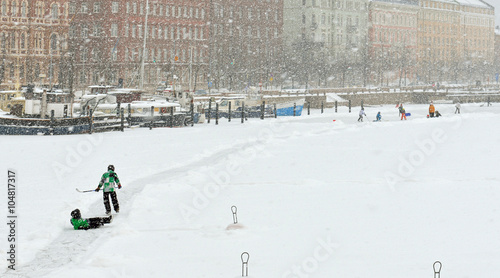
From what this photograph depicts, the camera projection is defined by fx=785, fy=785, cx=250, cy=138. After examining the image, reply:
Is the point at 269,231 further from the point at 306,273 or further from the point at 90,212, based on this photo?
the point at 90,212

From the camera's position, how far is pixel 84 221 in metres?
16.5

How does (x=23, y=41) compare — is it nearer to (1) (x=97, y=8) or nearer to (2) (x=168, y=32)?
(1) (x=97, y=8)

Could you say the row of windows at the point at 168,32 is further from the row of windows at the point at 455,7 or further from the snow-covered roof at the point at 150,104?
the row of windows at the point at 455,7

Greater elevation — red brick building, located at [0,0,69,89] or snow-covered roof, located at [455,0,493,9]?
snow-covered roof, located at [455,0,493,9]

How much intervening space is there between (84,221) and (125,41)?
7319 centimetres

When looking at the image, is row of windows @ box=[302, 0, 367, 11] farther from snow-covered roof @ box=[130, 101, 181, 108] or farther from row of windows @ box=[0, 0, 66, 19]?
snow-covered roof @ box=[130, 101, 181, 108]

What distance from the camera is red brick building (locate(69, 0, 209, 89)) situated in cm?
8608

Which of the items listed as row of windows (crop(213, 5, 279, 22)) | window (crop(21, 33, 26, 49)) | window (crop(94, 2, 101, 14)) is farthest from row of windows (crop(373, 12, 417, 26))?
window (crop(21, 33, 26, 49))

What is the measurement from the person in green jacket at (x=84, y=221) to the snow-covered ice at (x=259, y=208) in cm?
20

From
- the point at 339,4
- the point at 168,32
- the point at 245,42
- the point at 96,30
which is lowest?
the point at 245,42

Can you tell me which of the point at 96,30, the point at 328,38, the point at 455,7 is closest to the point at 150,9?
the point at 96,30

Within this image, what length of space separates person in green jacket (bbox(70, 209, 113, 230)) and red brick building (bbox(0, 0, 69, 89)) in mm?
57303

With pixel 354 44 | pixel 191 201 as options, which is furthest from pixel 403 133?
pixel 354 44

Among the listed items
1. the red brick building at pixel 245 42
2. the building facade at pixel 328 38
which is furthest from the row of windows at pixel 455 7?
the red brick building at pixel 245 42
